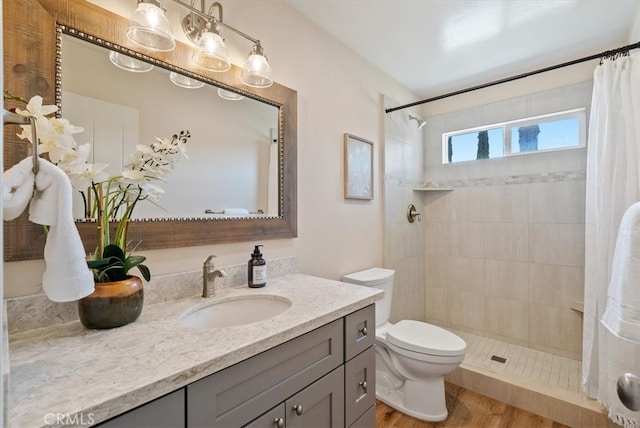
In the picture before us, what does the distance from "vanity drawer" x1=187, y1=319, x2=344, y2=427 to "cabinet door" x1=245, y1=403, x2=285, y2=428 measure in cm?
1

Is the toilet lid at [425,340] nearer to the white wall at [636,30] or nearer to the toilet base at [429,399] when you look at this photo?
the toilet base at [429,399]

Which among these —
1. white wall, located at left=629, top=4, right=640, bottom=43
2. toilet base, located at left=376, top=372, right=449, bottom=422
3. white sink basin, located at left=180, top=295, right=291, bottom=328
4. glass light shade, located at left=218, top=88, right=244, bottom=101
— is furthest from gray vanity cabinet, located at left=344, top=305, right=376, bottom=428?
white wall, located at left=629, top=4, right=640, bottom=43

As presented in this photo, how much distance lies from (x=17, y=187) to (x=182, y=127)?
0.74 metres

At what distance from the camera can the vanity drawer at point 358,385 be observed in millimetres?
1105

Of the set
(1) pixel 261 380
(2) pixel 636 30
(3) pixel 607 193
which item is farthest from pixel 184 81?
(2) pixel 636 30

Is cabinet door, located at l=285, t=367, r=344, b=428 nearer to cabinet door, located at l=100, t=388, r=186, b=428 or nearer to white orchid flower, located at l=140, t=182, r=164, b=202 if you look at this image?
cabinet door, located at l=100, t=388, r=186, b=428

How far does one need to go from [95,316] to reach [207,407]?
0.42 metres

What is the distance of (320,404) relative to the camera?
3.24 feet

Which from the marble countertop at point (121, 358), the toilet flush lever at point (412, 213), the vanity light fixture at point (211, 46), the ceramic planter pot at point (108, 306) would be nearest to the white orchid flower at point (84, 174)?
the ceramic planter pot at point (108, 306)

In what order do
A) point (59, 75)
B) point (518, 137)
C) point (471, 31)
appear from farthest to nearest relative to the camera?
point (518, 137), point (471, 31), point (59, 75)

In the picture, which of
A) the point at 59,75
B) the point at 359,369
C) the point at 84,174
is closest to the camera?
the point at 84,174

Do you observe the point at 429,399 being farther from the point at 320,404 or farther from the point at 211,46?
the point at 211,46

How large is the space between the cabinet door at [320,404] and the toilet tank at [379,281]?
0.82m

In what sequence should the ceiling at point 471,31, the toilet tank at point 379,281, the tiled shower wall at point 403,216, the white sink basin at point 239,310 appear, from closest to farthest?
1. the white sink basin at point 239,310
2. the ceiling at point 471,31
3. the toilet tank at point 379,281
4. the tiled shower wall at point 403,216
